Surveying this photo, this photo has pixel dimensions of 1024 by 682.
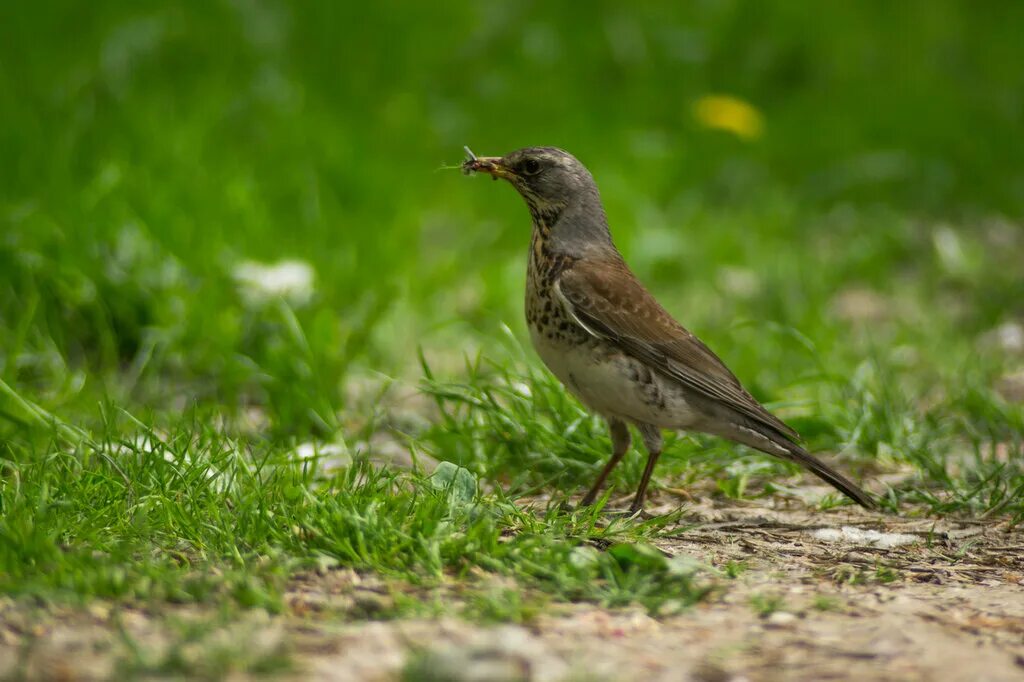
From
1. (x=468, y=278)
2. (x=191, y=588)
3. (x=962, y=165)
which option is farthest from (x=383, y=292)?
(x=962, y=165)

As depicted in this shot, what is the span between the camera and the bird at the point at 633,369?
437 centimetres

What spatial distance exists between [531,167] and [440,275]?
7.11 feet

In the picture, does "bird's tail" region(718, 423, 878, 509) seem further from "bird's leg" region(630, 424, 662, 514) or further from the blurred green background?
the blurred green background

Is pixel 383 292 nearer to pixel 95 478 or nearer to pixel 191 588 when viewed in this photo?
pixel 95 478

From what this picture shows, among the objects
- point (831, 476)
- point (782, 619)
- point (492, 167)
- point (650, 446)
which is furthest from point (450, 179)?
point (782, 619)

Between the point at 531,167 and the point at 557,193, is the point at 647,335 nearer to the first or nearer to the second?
the point at 557,193

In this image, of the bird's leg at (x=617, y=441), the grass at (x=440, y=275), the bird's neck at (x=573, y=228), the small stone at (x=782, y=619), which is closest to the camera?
the small stone at (x=782, y=619)

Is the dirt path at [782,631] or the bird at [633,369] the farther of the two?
the bird at [633,369]

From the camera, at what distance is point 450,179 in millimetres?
8328

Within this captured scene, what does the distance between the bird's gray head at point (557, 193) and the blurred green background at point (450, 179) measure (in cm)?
105

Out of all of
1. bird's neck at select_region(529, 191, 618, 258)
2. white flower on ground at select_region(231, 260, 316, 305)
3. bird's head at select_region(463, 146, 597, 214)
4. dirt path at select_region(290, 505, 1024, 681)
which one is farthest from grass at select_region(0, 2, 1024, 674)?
A: bird's head at select_region(463, 146, 597, 214)

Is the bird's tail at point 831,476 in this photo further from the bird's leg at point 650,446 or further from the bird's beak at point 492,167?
the bird's beak at point 492,167

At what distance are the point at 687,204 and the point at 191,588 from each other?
579cm

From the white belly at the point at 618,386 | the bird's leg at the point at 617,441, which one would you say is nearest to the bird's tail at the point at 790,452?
the white belly at the point at 618,386
